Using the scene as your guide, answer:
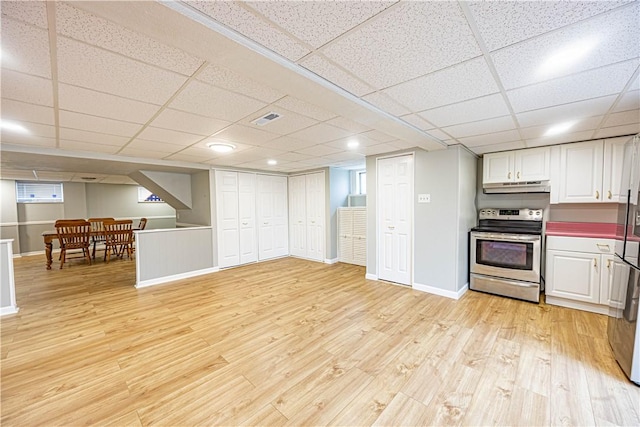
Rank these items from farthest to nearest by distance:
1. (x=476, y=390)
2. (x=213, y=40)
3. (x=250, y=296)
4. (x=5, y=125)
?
(x=250, y=296) → (x=5, y=125) → (x=476, y=390) → (x=213, y=40)

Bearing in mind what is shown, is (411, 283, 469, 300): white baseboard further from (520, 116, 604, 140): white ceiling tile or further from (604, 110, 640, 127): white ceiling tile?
(604, 110, 640, 127): white ceiling tile

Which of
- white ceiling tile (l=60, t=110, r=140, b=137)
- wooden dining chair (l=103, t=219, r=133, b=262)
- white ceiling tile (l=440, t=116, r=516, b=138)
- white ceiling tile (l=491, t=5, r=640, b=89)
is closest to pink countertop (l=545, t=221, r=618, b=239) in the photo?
white ceiling tile (l=440, t=116, r=516, b=138)

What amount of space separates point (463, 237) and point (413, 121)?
6.79ft

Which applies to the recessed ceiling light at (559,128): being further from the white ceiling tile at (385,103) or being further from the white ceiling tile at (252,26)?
the white ceiling tile at (252,26)

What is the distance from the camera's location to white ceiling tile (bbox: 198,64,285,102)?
1.61 metres

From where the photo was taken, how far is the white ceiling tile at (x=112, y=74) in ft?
4.61

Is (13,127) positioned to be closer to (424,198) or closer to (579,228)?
(424,198)

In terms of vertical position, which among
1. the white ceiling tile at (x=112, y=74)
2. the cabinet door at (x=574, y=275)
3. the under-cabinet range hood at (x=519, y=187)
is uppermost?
the white ceiling tile at (x=112, y=74)

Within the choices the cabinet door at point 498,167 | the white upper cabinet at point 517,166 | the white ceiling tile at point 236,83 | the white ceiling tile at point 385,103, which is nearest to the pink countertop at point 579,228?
the white upper cabinet at point 517,166

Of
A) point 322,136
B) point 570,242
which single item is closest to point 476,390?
point 570,242

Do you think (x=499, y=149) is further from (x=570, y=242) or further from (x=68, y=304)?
(x=68, y=304)

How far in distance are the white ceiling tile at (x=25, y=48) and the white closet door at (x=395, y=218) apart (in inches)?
152

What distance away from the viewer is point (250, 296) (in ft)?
12.3

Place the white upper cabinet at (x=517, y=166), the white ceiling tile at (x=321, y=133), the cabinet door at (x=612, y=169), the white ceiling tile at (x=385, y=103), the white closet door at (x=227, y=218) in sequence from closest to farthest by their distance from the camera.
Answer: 1. the white ceiling tile at (x=385, y=103)
2. the white ceiling tile at (x=321, y=133)
3. the cabinet door at (x=612, y=169)
4. the white upper cabinet at (x=517, y=166)
5. the white closet door at (x=227, y=218)
